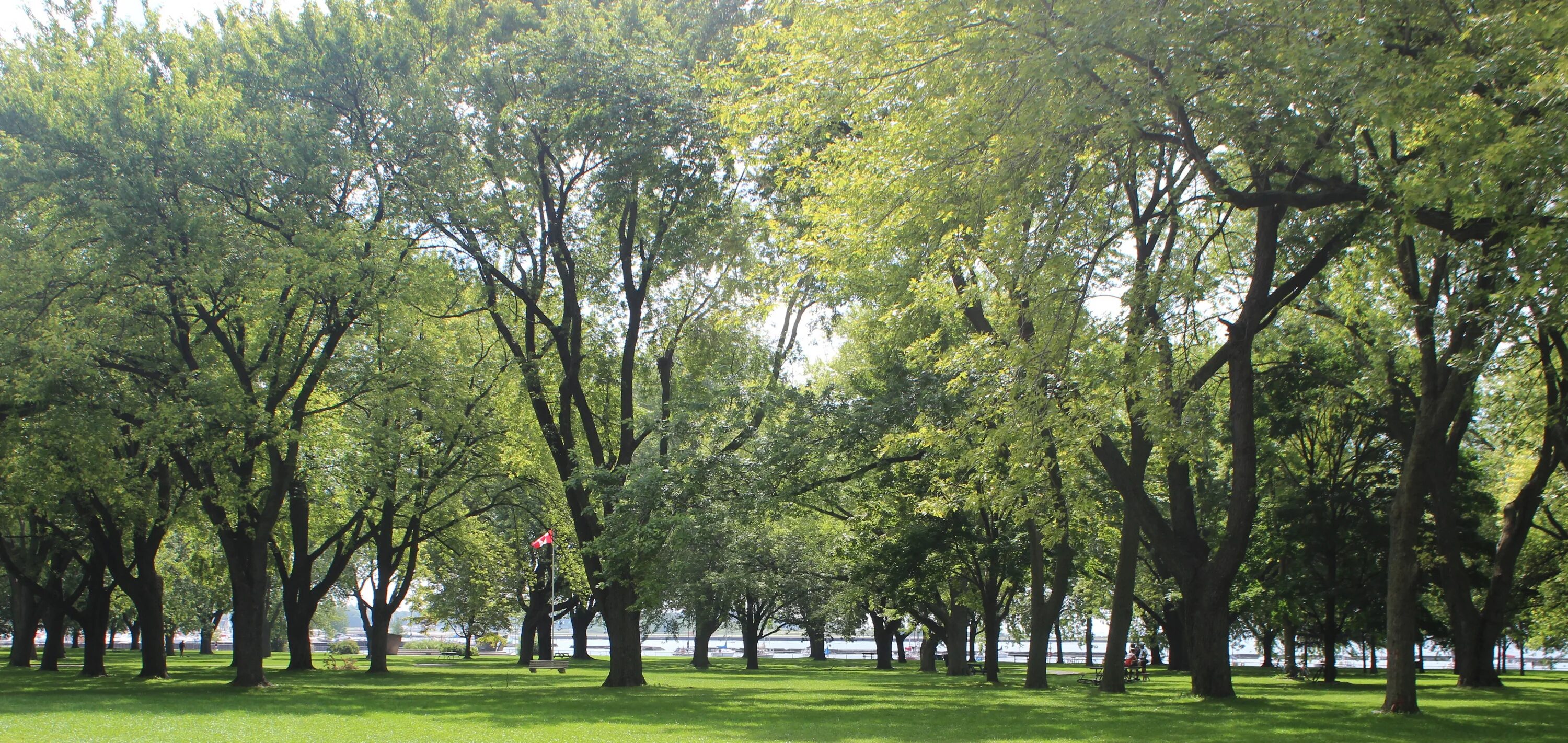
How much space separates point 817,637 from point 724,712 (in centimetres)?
4979

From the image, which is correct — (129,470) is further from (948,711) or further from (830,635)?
(830,635)

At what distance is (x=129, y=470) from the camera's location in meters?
22.0

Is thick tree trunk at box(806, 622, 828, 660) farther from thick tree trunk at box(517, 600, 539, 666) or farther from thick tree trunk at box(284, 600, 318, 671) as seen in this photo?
thick tree trunk at box(284, 600, 318, 671)

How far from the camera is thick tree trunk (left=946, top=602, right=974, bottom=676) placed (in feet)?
132

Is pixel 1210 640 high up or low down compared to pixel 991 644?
up

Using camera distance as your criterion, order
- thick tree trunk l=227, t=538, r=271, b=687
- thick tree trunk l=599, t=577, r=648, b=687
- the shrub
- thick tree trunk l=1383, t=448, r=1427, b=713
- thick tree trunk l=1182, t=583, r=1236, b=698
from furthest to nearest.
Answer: the shrub, thick tree trunk l=599, t=577, r=648, b=687, thick tree trunk l=227, t=538, r=271, b=687, thick tree trunk l=1182, t=583, r=1236, b=698, thick tree trunk l=1383, t=448, r=1427, b=713

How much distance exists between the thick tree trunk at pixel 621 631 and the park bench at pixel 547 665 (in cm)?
1201

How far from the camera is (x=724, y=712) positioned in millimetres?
18250

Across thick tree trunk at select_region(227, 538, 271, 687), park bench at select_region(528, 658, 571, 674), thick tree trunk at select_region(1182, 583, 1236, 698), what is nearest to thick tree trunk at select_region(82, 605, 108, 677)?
thick tree trunk at select_region(227, 538, 271, 687)

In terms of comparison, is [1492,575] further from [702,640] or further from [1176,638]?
[702,640]

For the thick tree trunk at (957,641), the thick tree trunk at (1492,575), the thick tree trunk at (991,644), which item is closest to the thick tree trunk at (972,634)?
the thick tree trunk at (957,641)

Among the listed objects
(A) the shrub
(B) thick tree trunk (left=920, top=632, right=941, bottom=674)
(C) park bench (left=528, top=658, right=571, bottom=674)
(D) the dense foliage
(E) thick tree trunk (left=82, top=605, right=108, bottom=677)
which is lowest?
(A) the shrub

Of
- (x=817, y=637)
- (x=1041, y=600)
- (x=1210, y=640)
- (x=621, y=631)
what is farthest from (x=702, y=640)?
(x=1210, y=640)

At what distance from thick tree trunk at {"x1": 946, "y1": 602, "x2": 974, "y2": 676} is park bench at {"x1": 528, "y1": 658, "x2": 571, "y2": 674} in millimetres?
14446
